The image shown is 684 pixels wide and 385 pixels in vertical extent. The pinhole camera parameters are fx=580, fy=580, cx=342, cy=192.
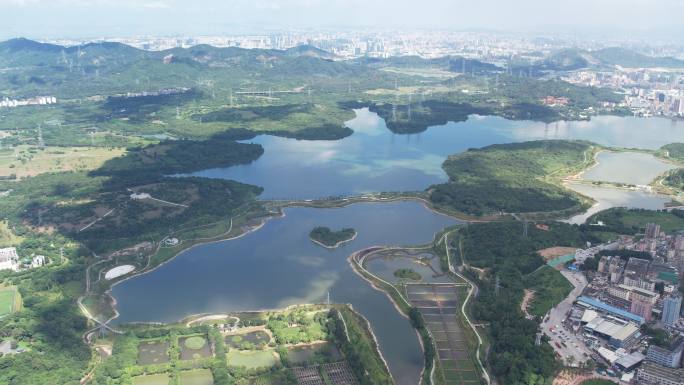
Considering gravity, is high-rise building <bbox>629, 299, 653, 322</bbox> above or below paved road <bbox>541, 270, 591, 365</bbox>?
above

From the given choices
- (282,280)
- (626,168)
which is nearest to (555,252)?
(282,280)

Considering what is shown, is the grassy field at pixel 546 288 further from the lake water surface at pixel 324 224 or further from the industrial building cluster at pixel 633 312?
the lake water surface at pixel 324 224

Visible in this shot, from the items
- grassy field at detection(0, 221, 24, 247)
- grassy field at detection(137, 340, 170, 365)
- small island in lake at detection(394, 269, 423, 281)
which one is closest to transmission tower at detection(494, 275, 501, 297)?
small island in lake at detection(394, 269, 423, 281)

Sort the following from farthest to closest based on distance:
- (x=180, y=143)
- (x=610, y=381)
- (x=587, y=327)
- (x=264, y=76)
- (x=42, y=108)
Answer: (x=264, y=76) → (x=42, y=108) → (x=180, y=143) → (x=587, y=327) → (x=610, y=381)

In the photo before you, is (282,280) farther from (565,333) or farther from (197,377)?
(565,333)

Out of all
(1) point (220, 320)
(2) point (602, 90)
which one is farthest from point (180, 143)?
(2) point (602, 90)

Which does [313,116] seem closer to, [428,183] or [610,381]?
[428,183]

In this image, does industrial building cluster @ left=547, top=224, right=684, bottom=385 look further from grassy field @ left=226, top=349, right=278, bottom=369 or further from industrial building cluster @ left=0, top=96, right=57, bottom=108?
industrial building cluster @ left=0, top=96, right=57, bottom=108
